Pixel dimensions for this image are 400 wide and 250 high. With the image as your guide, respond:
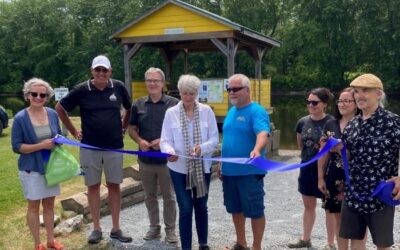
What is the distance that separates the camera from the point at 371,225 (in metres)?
3.35

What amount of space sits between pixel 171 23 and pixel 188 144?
1024 cm

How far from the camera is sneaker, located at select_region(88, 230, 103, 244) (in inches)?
188

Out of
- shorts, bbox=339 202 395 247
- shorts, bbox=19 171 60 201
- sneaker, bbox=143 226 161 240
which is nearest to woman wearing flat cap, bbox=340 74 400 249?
shorts, bbox=339 202 395 247

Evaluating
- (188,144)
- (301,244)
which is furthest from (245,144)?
(301,244)

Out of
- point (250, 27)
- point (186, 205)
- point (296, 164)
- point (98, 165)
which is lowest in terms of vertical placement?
point (186, 205)

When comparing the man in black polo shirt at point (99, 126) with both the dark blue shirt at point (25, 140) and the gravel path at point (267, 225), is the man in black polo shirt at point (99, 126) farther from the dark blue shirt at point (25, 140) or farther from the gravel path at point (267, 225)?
the dark blue shirt at point (25, 140)

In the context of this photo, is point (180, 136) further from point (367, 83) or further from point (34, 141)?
point (367, 83)

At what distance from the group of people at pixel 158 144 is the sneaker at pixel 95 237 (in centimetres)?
1

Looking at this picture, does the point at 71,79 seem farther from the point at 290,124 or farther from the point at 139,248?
the point at 139,248

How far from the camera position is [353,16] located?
40.2 metres

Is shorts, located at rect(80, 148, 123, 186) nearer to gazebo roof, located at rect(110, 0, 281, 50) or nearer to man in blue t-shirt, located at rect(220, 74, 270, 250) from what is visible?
man in blue t-shirt, located at rect(220, 74, 270, 250)

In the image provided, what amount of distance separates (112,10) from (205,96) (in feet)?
116

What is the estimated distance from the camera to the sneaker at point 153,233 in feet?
16.4

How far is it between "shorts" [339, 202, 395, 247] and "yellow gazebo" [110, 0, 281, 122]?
9716 millimetres
